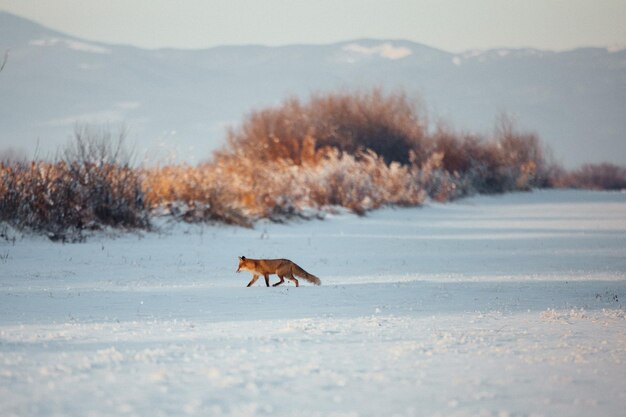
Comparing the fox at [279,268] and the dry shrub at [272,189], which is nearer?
the fox at [279,268]

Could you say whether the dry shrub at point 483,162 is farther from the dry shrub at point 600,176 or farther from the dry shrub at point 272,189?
the dry shrub at point 600,176

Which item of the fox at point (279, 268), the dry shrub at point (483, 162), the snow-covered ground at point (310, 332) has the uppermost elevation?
the dry shrub at point (483, 162)

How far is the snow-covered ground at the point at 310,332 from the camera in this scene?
14.4ft

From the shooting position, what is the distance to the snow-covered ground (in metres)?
4.39

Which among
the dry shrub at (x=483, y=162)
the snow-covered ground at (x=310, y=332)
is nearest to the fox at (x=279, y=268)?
the snow-covered ground at (x=310, y=332)

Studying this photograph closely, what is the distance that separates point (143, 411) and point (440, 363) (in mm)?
2198

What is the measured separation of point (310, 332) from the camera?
21.7 ft

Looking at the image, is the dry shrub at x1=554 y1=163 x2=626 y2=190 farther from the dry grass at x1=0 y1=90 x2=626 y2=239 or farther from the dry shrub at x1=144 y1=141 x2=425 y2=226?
the dry shrub at x1=144 y1=141 x2=425 y2=226

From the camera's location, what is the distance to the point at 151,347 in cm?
582

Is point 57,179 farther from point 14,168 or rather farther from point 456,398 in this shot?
point 456,398

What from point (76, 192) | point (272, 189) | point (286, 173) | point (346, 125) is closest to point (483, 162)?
point (346, 125)

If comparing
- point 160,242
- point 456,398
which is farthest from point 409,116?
point 456,398

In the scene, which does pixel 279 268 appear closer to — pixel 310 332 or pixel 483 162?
pixel 310 332

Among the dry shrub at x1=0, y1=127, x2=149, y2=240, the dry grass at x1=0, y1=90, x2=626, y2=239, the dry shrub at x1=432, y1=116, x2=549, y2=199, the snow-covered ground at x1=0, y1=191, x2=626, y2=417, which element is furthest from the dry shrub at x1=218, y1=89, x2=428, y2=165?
the snow-covered ground at x1=0, y1=191, x2=626, y2=417
